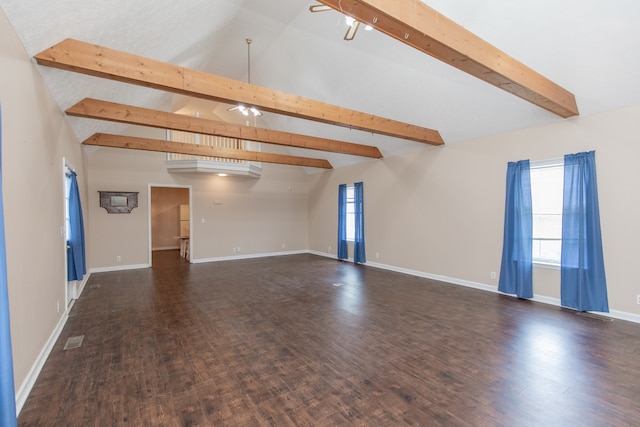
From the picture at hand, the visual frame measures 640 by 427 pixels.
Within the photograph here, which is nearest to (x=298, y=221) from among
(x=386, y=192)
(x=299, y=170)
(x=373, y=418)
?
(x=299, y=170)

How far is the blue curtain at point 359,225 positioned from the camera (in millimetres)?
7672

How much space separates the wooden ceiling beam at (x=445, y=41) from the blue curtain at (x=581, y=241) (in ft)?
3.75

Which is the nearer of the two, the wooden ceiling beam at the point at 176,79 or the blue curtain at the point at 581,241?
the wooden ceiling beam at the point at 176,79

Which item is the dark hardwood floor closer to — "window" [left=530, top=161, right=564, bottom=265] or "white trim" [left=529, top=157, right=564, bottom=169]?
"window" [left=530, top=161, right=564, bottom=265]

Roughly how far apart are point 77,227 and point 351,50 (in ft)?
16.5

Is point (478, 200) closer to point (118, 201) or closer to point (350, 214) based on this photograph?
point (350, 214)

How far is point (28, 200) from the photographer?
247 cm

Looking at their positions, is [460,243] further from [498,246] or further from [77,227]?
[77,227]

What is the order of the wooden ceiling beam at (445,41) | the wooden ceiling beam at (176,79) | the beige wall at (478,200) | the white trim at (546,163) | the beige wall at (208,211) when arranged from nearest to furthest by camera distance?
the wooden ceiling beam at (445,41) < the wooden ceiling beam at (176,79) < the beige wall at (478,200) < the white trim at (546,163) < the beige wall at (208,211)

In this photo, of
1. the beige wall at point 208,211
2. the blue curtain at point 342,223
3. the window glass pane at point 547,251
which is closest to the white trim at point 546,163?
the window glass pane at point 547,251

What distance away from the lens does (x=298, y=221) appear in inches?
388

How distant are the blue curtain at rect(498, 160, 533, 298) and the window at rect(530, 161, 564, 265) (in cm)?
12

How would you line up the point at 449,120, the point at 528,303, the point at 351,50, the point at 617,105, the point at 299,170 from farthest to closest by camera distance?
the point at 299,170
the point at 449,120
the point at 351,50
the point at 528,303
the point at 617,105

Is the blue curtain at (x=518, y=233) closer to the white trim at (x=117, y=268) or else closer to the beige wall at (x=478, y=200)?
the beige wall at (x=478, y=200)
